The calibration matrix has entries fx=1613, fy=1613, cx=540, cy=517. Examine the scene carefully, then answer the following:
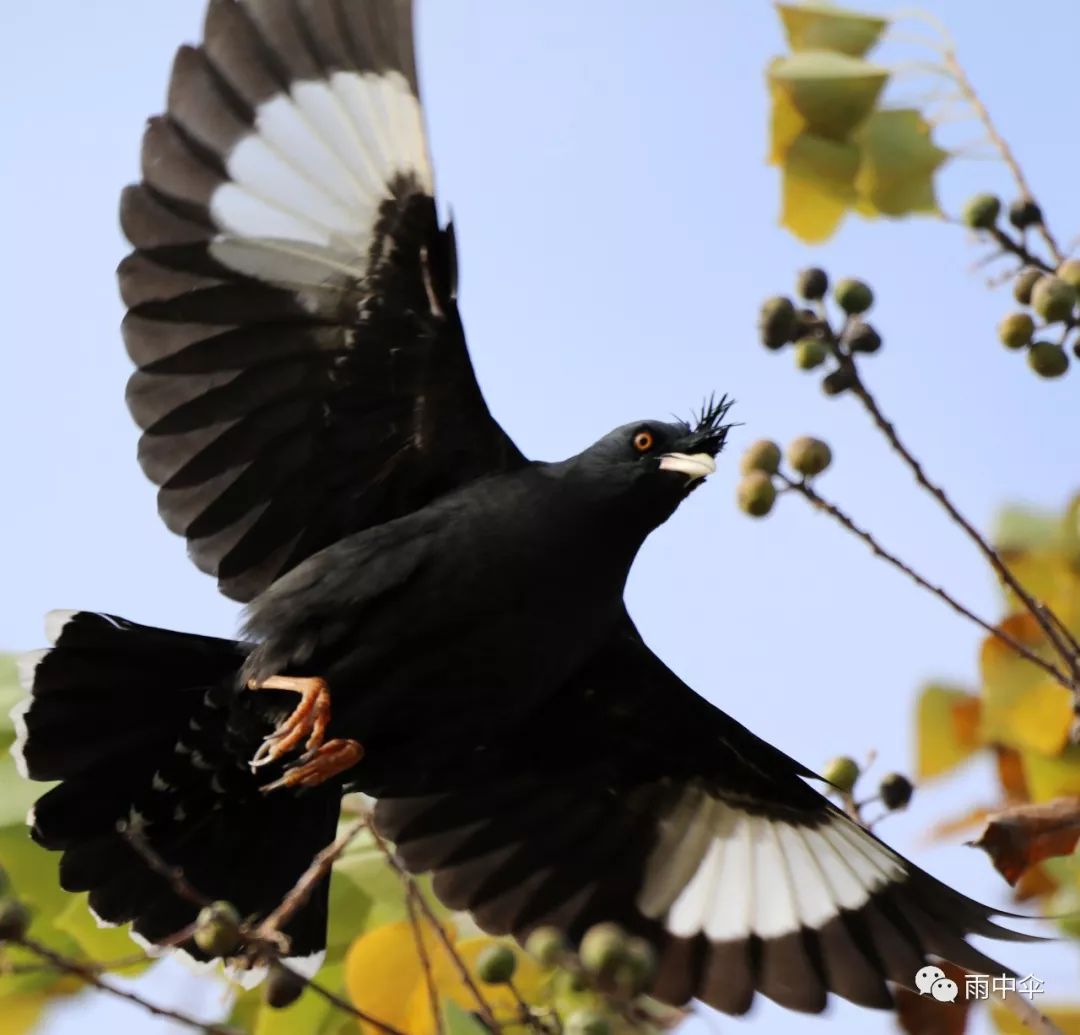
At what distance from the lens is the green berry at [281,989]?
2566 mm

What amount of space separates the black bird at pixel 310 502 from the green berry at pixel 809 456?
2.65 feet

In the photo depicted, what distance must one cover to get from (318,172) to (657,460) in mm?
1002

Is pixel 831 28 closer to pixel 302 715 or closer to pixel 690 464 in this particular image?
pixel 690 464

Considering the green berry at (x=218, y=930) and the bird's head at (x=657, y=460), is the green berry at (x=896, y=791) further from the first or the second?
the green berry at (x=218, y=930)

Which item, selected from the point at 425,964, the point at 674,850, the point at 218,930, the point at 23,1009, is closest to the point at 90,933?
the point at 23,1009

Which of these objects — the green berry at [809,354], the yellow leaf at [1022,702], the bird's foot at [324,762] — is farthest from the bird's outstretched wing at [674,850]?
the green berry at [809,354]

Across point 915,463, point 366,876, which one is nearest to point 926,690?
point 915,463

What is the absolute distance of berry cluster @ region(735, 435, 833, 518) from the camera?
2770 millimetres

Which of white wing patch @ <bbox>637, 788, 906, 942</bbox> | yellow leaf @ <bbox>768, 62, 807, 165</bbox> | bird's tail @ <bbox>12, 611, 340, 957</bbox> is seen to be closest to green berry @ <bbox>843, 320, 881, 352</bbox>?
yellow leaf @ <bbox>768, 62, 807, 165</bbox>

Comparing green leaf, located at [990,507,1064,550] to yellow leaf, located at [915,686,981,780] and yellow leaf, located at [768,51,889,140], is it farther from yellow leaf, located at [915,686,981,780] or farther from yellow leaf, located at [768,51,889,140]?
yellow leaf, located at [768,51,889,140]

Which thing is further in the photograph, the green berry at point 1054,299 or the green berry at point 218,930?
the green berry at point 1054,299

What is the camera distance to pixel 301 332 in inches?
141

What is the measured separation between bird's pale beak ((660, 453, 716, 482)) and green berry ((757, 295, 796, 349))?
32.1 inches

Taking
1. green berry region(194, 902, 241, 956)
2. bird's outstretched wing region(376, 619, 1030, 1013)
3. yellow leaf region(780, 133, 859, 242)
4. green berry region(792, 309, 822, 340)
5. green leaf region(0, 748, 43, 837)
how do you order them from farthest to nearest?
bird's outstretched wing region(376, 619, 1030, 1013), green leaf region(0, 748, 43, 837), yellow leaf region(780, 133, 859, 242), green berry region(792, 309, 822, 340), green berry region(194, 902, 241, 956)
